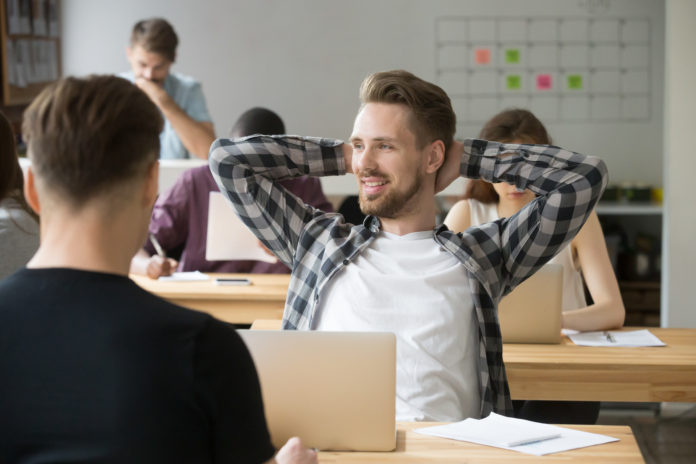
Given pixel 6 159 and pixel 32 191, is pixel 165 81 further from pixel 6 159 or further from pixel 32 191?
pixel 32 191

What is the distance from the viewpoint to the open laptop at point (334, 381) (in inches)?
58.2

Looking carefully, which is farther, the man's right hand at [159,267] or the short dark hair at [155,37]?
the short dark hair at [155,37]

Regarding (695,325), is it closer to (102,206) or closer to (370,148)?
(370,148)

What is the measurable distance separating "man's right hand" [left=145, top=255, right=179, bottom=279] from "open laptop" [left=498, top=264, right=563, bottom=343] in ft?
4.64

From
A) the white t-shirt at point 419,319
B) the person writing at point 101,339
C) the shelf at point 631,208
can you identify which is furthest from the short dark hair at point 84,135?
the shelf at point 631,208

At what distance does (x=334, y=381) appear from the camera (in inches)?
58.4

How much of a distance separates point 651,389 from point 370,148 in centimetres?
86

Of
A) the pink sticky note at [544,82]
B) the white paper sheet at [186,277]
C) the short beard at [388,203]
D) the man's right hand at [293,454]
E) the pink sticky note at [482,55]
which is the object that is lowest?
the white paper sheet at [186,277]

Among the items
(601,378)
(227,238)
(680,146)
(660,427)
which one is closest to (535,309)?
(601,378)

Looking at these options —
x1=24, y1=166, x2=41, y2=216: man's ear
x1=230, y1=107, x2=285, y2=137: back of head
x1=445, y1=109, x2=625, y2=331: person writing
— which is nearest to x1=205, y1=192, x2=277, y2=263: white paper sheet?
x1=230, y1=107, x2=285, y2=137: back of head

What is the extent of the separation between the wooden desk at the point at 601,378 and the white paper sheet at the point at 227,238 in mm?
1412

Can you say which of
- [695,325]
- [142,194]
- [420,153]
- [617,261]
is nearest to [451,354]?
[420,153]

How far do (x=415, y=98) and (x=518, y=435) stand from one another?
805 millimetres

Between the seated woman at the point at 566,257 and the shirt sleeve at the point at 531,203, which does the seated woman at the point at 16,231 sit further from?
the seated woman at the point at 566,257
